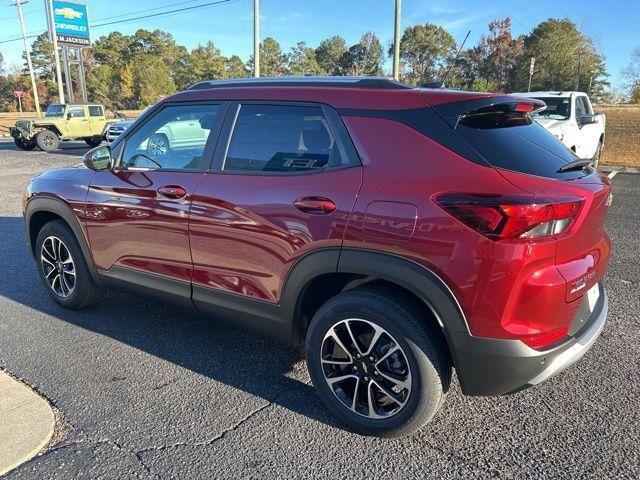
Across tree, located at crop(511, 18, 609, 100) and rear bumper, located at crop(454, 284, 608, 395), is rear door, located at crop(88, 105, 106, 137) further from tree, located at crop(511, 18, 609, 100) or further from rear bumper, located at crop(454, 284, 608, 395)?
tree, located at crop(511, 18, 609, 100)

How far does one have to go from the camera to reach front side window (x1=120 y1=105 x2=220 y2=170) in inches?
122

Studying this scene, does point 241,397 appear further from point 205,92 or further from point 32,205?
point 32,205

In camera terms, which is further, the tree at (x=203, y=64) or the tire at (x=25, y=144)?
the tree at (x=203, y=64)

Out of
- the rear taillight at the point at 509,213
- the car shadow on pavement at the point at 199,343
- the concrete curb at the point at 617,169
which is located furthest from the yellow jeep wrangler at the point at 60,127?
the rear taillight at the point at 509,213

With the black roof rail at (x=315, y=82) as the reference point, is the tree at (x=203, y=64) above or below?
above

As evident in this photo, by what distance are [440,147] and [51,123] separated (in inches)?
787

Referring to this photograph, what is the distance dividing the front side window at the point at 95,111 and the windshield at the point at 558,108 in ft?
56.5

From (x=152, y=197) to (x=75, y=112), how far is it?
18814mm

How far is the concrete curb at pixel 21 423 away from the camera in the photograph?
2352mm

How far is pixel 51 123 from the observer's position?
60.8 feet

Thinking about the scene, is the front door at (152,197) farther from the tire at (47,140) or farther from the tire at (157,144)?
the tire at (47,140)

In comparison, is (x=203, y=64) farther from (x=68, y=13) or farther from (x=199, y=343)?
(x=199, y=343)

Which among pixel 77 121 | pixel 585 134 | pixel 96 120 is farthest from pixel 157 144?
pixel 96 120

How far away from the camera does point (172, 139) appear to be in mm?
3359
